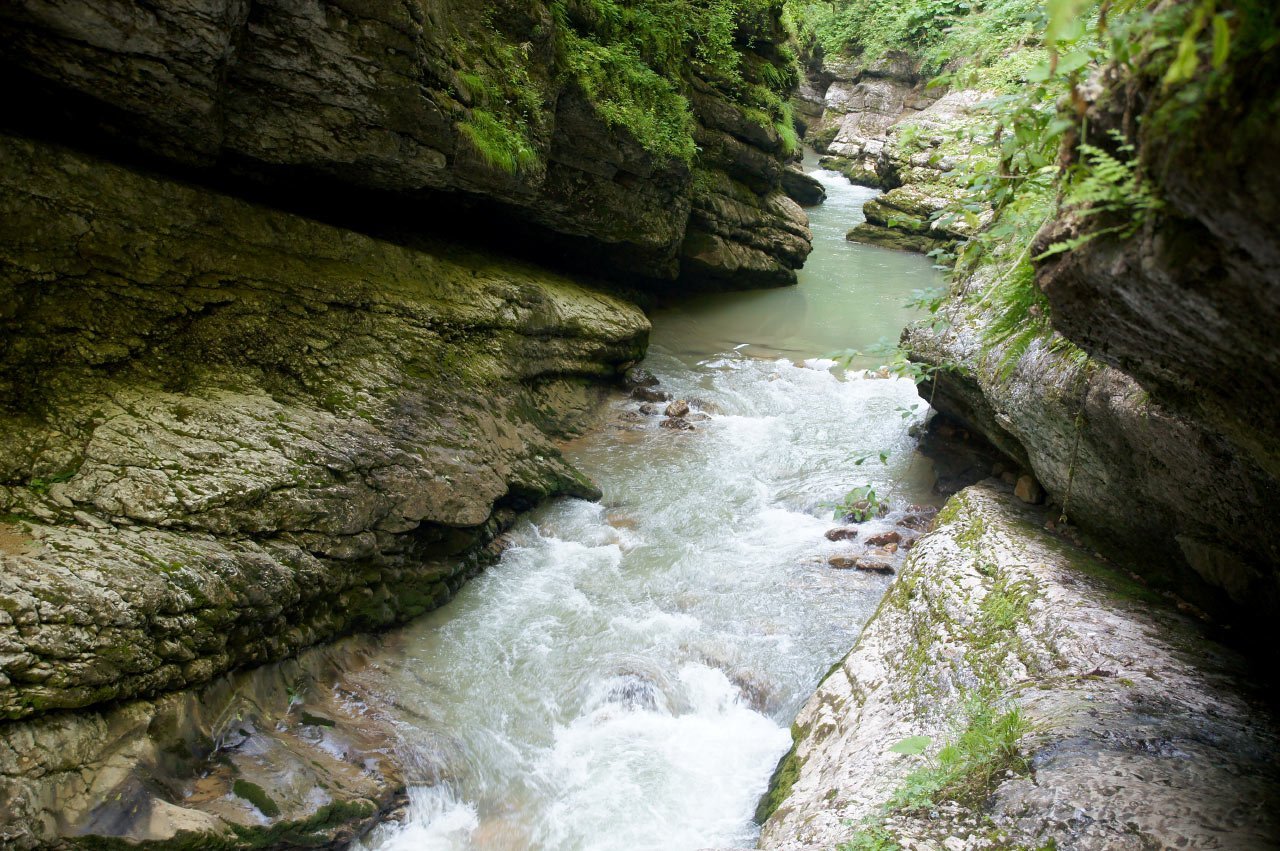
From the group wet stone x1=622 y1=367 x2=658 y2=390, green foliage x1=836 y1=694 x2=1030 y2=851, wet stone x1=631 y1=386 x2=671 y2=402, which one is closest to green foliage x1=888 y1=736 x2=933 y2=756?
green foliage x1=836 y1=694 x2=1030 y2=851

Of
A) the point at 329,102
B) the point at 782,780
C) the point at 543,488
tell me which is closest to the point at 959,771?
the point at 782,780

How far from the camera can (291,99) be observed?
5855mm

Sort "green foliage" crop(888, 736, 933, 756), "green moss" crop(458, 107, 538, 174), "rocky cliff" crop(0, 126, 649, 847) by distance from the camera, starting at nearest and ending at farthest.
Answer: "green foliage" crop(888, 736, 933, 756), "rocky cliff" crop(0, 126, 649, 847), "green moss" crop(458, 107, 538, 174)

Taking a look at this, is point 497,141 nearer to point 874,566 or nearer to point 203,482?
point 203,482

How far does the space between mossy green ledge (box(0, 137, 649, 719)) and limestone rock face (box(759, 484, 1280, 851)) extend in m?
3.41

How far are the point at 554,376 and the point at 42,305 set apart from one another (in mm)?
5221

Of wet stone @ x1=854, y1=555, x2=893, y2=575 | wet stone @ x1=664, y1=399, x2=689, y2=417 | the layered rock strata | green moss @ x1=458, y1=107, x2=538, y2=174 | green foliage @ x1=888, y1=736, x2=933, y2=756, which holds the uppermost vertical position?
the layered rock strata

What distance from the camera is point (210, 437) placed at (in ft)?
16.8

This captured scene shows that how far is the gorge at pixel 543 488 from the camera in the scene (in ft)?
8.75

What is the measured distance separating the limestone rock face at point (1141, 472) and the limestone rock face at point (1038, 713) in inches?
10.2

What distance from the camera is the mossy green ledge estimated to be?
415 cm

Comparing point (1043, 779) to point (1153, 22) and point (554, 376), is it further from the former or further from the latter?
point (554, 376)

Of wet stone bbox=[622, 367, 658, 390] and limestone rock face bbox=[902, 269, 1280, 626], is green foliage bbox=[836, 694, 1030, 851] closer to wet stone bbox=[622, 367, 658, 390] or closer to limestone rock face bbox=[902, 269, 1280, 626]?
limestone rock face bbox=[902, 269, 1280, 626]

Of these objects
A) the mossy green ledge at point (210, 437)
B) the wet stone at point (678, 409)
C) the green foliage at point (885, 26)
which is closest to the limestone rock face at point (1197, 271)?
the mossy green ledge at point (210, 437)
